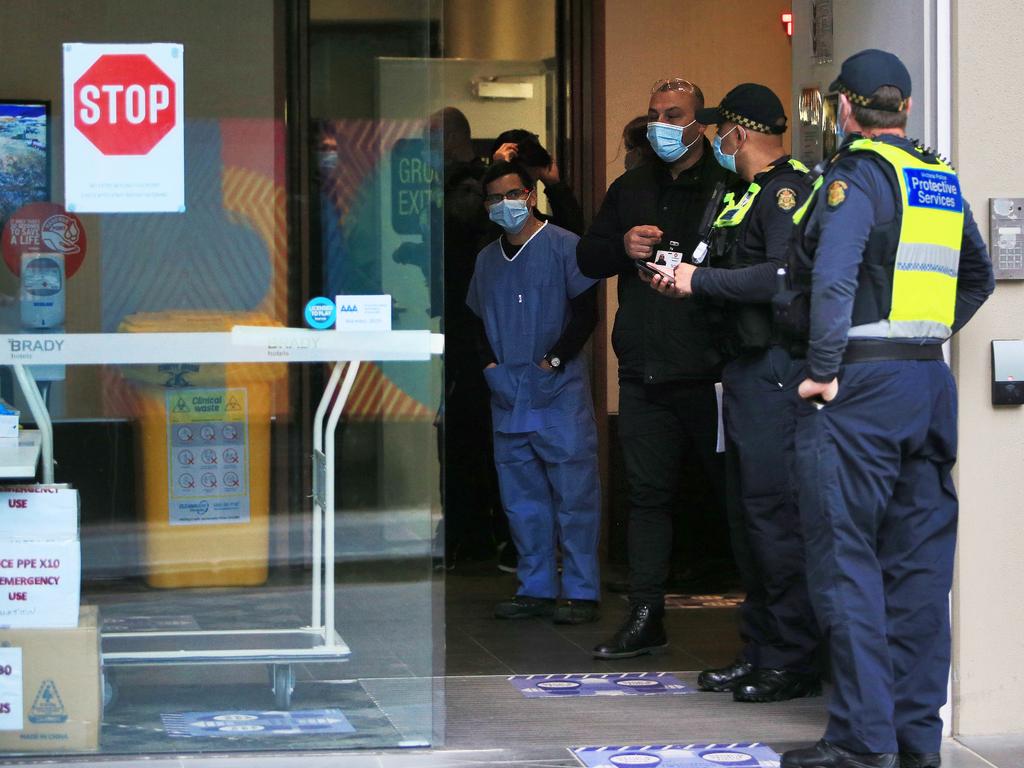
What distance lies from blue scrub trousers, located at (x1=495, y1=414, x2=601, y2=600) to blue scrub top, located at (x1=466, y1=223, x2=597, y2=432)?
0.07 meters

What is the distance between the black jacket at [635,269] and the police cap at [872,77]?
1.15 metres

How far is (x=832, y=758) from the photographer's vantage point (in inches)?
163

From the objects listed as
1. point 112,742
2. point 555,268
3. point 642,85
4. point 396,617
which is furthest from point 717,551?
point 112,742

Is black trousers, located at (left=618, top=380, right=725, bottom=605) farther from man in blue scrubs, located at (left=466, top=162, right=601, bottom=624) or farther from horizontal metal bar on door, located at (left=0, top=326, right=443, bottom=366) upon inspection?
horizontal metal bar on door, located at (left=0, top=326, right=443, bottom=366)

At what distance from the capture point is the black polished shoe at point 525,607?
6.41 metres

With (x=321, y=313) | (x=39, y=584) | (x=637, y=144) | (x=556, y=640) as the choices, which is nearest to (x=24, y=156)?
(x=321, y=313)

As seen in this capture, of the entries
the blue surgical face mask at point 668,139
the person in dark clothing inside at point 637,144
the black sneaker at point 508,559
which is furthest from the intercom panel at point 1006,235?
the black sneaker at point 508,559

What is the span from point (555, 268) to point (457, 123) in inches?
59.6

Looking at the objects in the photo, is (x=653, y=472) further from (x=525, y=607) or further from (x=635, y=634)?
(x=525, y=607)

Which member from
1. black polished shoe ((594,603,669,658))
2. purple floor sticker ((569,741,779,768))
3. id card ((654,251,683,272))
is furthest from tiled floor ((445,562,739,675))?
id card ((654,251,683,272))

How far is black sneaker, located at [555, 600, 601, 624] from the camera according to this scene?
6.31 metres

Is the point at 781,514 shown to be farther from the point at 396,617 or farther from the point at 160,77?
the point at 160,77

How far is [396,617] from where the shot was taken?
14.9 feet

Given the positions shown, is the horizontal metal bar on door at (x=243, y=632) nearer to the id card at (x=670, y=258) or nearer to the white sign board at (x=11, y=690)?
the white sign board at (x=11, y=690)
